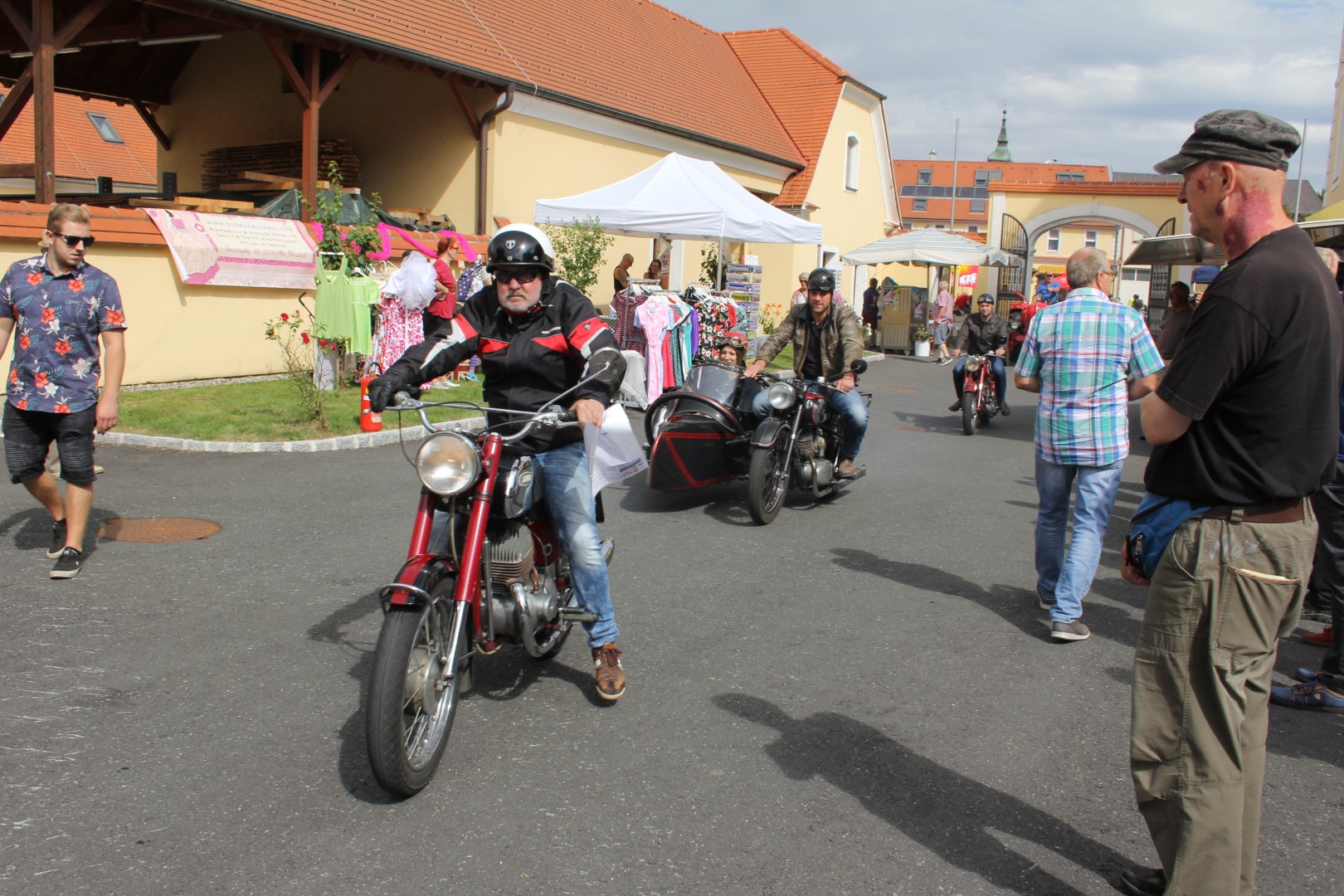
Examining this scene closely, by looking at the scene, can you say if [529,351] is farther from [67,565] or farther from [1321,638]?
[1321,638]

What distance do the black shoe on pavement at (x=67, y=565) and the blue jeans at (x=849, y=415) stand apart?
468 cm

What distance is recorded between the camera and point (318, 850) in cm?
323

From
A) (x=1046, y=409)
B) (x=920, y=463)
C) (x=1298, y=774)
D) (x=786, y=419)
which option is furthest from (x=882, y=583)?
(x=920, y=463)

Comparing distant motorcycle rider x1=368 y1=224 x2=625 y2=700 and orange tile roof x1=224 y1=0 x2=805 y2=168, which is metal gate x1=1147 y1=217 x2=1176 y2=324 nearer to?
orange tile roof x1=224 y1=0 x2=805 y2=168

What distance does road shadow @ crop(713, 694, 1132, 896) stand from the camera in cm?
329

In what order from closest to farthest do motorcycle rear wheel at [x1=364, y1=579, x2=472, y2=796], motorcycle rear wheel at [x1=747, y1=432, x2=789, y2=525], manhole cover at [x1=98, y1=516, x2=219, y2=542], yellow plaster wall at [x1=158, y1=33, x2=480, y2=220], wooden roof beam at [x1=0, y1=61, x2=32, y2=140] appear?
1. motorcycle rear wheel at [x1=364, y1=579, x2=472, y2=796]
2. manhole cover at [x1=98, y1=516, x2=219, y2=542]
3. motorcycle rear wheel at [x1=747, y1=432, x2=789, y2=525]
4. wooden roof beam at [x1=0, y1=61, x2=32, y2=140]
5. yellow plaster wall at [x1=158, y1=33, x2=480, y2=220]

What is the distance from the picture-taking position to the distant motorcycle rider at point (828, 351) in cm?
827

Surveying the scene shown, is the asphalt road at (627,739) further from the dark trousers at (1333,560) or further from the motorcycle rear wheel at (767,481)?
the motorcycle rear wheel at (767,481)

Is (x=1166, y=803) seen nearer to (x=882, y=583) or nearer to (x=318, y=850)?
(x=318, y=850)

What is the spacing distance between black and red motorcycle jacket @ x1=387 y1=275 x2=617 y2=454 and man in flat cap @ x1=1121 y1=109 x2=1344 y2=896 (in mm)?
2176

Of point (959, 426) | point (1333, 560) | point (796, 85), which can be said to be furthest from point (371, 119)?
point (1333, 560)

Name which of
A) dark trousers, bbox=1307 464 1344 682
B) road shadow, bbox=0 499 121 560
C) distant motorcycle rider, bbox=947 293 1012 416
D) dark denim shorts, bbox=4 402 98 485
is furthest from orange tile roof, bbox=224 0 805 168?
dark trousers, bbox=1307 464 1344 682

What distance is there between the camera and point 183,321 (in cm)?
1345

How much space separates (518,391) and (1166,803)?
2710 millimetres
